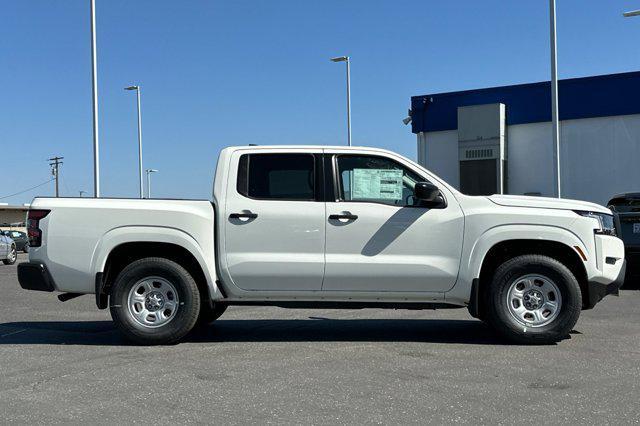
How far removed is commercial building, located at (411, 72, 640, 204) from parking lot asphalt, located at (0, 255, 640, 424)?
55.2ft

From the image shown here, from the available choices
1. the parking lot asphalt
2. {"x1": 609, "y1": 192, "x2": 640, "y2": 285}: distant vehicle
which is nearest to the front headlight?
the parking lot asphalt

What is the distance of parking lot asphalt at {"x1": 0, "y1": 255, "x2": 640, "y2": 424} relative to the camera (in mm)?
4641

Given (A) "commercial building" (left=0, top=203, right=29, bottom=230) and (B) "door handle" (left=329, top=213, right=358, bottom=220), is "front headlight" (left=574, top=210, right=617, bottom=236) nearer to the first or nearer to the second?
(B) "door handle" (left=329, top=213, right=358, bottom=220)

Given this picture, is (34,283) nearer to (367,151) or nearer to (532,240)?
(367,151)

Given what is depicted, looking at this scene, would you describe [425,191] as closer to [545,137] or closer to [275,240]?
[275,240]

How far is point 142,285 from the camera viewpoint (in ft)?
23.2

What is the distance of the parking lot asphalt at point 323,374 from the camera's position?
4641 mm

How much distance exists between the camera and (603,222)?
7.11 meters

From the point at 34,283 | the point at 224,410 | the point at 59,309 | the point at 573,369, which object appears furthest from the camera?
the point at 59,309

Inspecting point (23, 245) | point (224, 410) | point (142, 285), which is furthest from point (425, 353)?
point (23, 245)

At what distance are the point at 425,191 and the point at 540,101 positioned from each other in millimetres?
20033

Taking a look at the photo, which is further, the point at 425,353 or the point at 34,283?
the point at 34,283

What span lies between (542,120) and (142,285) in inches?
827

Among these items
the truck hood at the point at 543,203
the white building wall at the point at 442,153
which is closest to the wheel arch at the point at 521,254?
the truck hood at the point at 543,203
